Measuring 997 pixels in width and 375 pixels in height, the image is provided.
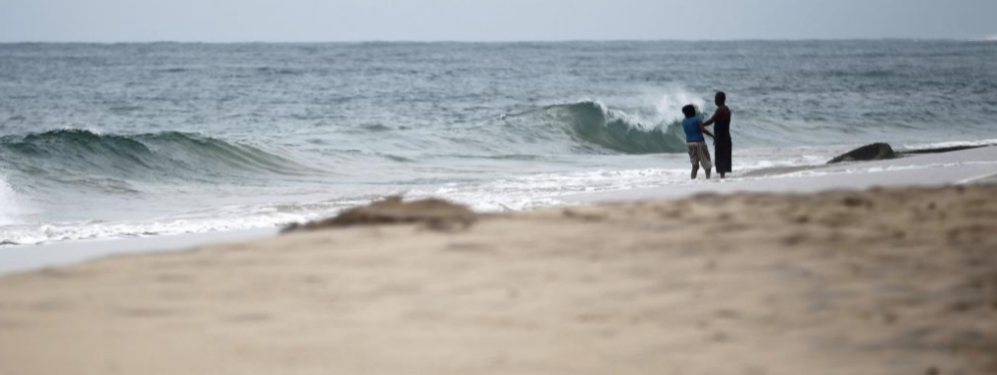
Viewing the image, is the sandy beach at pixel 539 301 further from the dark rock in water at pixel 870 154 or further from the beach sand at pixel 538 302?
the dark rock in water at pixel 870 154

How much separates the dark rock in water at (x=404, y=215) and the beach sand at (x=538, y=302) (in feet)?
0.76

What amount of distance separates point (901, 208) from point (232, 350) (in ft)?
16.5

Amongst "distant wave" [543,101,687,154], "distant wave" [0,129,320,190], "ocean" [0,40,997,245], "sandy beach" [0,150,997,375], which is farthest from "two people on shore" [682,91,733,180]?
"distant wave" [543,101,687,154]

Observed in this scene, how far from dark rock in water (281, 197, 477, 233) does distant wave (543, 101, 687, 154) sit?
20.4 metres

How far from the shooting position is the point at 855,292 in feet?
19.2

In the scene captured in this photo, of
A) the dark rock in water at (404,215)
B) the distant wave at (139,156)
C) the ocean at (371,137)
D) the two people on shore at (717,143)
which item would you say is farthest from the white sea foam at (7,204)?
the two people on shore at (717,143)

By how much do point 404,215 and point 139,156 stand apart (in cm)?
1392

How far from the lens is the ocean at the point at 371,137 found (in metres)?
15.5

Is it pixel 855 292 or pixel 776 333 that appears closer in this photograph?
pixel 776 333

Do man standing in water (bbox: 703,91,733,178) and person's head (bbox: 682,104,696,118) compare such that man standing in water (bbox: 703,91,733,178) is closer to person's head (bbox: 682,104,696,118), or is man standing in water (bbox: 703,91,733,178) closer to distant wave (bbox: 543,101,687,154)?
person's head (bbox: 682,104,696,118)

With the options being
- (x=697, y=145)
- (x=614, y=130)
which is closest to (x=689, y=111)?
(x=697, y=145)

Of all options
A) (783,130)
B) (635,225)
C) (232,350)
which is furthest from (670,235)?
(783,130)

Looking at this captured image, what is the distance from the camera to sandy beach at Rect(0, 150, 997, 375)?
4.80 m

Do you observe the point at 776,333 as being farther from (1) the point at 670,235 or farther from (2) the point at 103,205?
(2) the point at 103,205
